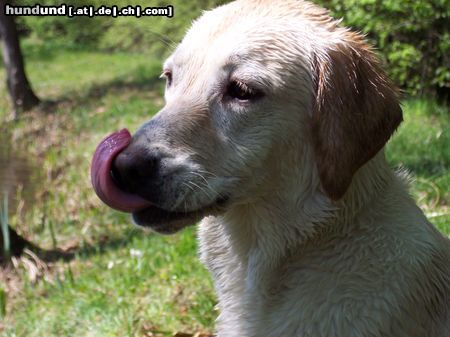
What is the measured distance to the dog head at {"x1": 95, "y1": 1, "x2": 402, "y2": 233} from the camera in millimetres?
2889

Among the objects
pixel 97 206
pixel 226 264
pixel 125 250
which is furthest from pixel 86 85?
pixel 226 264

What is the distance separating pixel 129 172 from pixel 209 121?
39 centimetres

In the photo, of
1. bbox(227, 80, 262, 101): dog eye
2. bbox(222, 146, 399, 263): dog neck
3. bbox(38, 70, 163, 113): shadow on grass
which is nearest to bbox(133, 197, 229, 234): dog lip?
bbox(222, 146, 399, 263): dog neck

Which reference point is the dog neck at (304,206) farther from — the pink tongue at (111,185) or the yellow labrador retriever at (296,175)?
the pink tongue at (111,185)

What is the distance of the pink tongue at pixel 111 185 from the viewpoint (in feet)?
9.52

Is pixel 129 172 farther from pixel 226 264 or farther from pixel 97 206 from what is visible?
pixel 97 206

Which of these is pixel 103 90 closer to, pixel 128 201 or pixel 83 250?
pixel 83 250

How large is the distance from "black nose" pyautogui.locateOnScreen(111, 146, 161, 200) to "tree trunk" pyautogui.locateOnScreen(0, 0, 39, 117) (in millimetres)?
12138

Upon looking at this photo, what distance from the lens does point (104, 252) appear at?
21.2 feet

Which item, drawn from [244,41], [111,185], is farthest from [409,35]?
[111,185]

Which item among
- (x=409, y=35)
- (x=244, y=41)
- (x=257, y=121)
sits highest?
(x=244, y=41)

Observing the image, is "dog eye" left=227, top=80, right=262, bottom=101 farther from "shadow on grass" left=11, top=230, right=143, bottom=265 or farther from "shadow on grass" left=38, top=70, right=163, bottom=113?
"shadow on grass" left=38, top=70, right=163, bottom=113

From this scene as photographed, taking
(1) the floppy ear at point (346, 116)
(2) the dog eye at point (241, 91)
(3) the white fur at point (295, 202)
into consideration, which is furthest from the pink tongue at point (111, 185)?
(1) the floppy ear at point (346, 116)

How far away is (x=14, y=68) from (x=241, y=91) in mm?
12449
